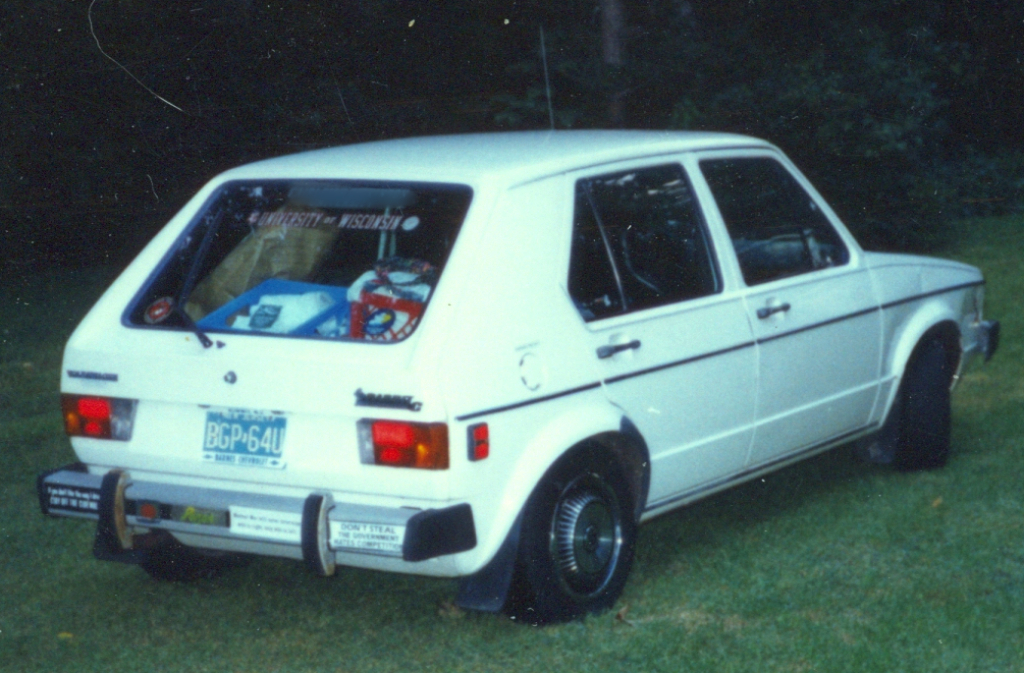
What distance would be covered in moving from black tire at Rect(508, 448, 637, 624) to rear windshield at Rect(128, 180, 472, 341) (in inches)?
29.5

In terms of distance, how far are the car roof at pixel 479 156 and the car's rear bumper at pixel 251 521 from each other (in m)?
1.15

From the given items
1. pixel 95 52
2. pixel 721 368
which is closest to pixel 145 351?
pixel 721 368

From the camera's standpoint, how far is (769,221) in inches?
228

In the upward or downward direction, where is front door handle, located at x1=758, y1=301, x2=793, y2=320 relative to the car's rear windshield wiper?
downward

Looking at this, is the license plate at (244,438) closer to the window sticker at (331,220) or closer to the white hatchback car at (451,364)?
the white hatchback car at (451,364)

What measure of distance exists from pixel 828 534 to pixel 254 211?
263 centimetres

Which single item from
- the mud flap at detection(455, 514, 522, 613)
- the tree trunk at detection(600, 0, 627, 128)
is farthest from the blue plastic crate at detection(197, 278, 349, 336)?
the tree trunk at detection(600, 0, 627, 128)

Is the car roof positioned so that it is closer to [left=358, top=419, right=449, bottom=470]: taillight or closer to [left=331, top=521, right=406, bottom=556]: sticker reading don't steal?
[left=358, top=419, right=449, bottom=470]: taillight

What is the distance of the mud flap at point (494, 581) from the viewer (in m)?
4.52

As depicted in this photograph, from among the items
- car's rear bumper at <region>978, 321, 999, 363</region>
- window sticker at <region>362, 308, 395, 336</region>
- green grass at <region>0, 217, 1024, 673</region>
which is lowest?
green grass at <region>0, 217, 1024, 673</region>

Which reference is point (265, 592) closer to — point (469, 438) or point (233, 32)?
point (469, 438)

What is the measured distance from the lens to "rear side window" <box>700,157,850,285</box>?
5.54 meters

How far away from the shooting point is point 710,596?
5.08 m

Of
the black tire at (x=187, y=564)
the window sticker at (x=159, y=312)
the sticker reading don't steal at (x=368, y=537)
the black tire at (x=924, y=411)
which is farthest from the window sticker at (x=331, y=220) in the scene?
the black tire at (x=924, y=411)
